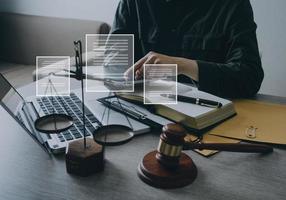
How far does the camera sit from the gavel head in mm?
643

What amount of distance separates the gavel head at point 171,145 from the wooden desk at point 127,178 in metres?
0.06

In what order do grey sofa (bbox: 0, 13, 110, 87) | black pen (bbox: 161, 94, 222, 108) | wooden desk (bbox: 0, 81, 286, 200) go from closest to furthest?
wooden desk (bbox: 0, 81, 286, 200) → black pen (bbox: 161, 94, 222, 108) → grey sofa (bbox: 0, 13, 110, 87)

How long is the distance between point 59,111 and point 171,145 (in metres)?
0.39

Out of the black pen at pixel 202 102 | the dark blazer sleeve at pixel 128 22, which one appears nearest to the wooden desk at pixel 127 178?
the black pen at pixel 202 102

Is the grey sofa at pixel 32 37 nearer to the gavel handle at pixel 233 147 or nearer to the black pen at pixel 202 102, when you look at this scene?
the black pen at pixel 202 102

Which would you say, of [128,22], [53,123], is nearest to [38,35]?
[128,22]

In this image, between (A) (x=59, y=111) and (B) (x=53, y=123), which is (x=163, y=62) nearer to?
(A) (x=59, y=111)

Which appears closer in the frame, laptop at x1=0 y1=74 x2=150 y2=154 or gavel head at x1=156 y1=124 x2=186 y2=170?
gavel head at x1=156 y1=124 x2=186 y2=170

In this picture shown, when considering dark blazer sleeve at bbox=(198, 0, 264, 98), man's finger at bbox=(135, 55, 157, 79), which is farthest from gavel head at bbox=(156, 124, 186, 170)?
dark blazer sleeve at bbox=(198, 0, 264, 98)

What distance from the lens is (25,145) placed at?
79 centimetres

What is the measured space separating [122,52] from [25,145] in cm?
71

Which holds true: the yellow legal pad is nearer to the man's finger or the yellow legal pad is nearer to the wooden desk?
the wooden desk

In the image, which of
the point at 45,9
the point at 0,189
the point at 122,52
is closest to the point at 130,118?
the point at 0,189

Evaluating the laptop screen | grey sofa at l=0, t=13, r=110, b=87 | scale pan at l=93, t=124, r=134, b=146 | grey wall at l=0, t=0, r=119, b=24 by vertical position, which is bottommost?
grey sofa at l=0, t=13, r=110, b=87
